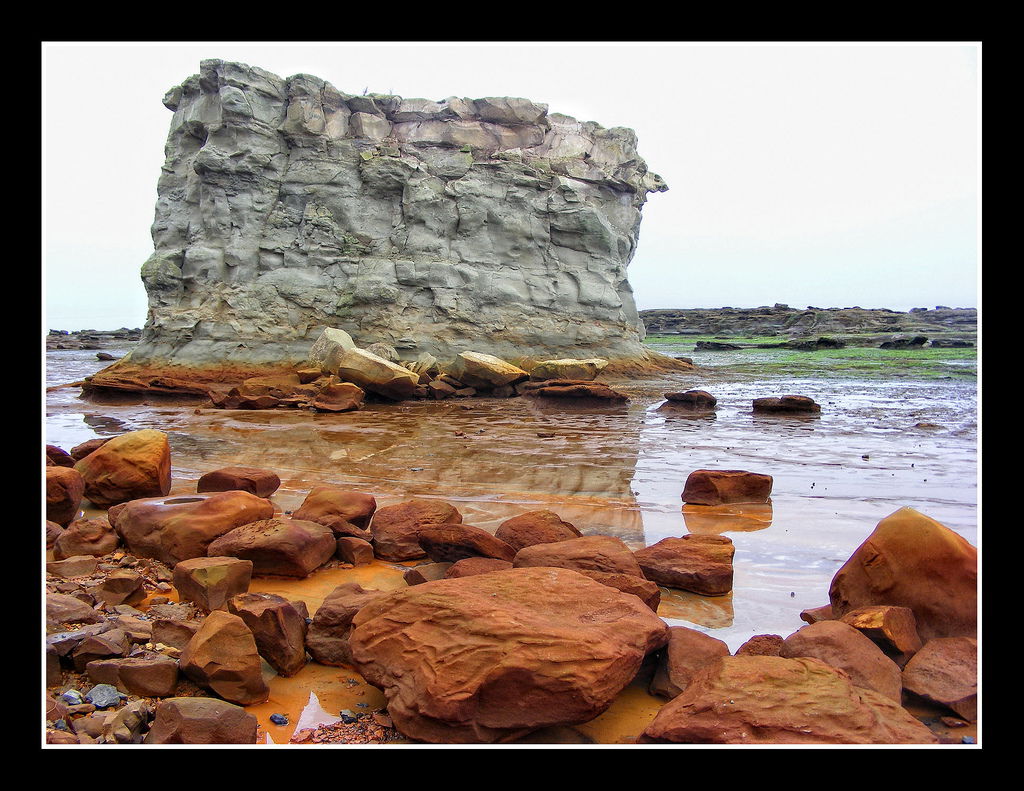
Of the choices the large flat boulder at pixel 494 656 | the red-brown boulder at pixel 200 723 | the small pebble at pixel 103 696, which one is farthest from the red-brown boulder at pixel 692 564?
Answer: the small pebble at pixel 103 696

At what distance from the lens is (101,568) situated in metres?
3.31

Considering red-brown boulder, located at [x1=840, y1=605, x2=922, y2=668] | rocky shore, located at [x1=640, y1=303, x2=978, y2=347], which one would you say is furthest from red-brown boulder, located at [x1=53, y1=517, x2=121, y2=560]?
rocky shore, located at [x1=640, y1=303, x2=978, y2=347]

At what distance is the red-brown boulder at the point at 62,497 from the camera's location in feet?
13.2

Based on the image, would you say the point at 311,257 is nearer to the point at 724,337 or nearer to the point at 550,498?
the point at 550,498

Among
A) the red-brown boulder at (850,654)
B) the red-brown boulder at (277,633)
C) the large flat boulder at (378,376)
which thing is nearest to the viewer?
the red-brown boulder at (850,654)

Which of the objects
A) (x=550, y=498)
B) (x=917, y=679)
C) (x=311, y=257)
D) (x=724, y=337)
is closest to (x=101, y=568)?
(x=550, y=498)

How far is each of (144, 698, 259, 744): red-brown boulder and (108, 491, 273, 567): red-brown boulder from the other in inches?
64.5

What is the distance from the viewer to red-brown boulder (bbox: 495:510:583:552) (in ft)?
12.1

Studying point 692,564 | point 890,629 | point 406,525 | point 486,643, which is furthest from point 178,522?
point 890,629

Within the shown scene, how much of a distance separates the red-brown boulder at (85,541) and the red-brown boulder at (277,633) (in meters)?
1.51

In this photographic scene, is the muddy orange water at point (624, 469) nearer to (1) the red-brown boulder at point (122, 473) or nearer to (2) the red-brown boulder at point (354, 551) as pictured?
(2) the red-brown boulder at point (354, 551)

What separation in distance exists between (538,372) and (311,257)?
655 centimetres

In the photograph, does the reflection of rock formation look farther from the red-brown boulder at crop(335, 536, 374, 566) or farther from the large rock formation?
the large rock formation

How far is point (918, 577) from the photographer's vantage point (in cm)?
269
